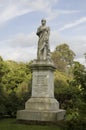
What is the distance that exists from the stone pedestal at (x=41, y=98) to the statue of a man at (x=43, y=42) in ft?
1.76

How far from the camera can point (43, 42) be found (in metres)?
16.9

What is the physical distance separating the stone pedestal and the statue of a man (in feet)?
1.76

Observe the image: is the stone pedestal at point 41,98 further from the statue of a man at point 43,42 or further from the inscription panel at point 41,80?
the statue of a man at point 43,42

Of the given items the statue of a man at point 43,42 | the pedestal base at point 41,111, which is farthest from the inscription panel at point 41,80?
the statue of a man at point 43,42

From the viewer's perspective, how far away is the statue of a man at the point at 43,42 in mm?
16688

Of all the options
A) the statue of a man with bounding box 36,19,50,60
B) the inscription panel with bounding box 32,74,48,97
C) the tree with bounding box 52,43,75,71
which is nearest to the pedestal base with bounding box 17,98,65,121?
the inscription panel with bounding box 32,74,48,97

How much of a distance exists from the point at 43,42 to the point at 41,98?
3.32 meters

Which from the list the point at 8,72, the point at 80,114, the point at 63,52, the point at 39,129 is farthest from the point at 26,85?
the point at 63,52

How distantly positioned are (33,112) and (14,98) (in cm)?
681

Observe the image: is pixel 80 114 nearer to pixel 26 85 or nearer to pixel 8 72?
pixel 26 85

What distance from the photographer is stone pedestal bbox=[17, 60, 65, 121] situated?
15.0m

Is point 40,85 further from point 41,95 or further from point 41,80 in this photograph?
point 41,95

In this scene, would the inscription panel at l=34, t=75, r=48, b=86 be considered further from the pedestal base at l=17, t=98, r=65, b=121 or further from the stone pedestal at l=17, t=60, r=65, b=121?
the pedestal base at l=17, t=98, r=65, b=121

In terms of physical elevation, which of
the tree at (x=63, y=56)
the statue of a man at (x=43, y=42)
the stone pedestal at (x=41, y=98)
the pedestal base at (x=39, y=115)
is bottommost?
the pedestal base at (x=39, y=115)
